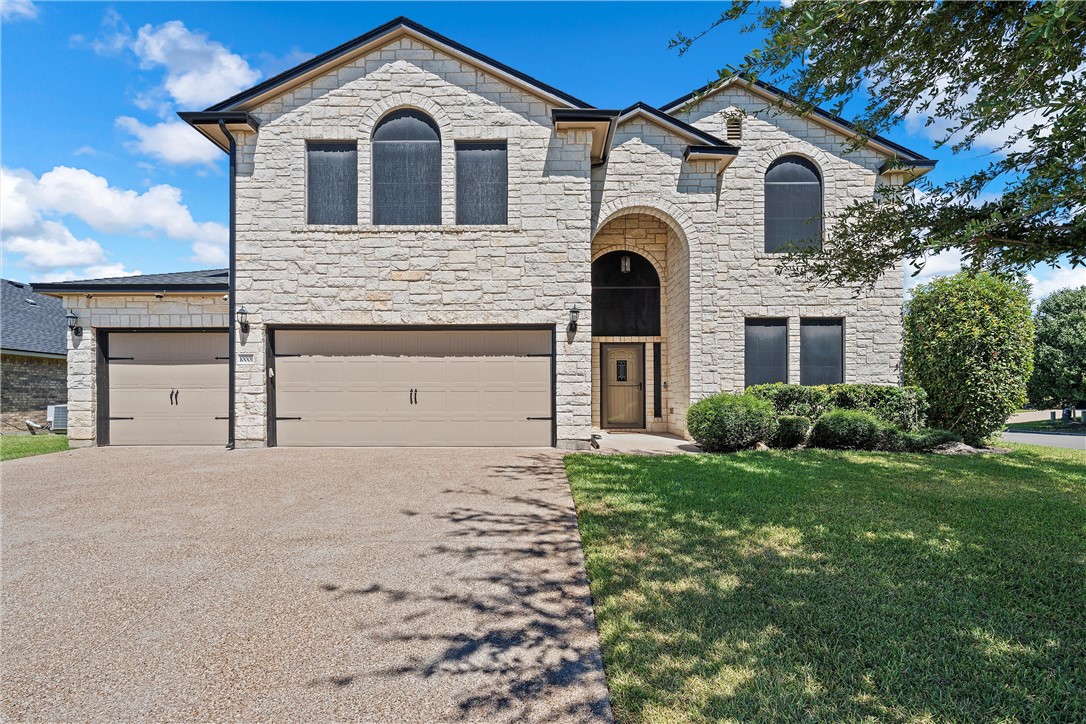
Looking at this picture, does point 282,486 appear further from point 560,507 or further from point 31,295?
point 31,295

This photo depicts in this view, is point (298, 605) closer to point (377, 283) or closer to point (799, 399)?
point (377, 283)

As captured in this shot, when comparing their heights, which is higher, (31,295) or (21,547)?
(31,295)

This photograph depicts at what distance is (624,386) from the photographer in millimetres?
13312

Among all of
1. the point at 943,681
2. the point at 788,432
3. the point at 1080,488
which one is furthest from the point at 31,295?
the point at 1080,488

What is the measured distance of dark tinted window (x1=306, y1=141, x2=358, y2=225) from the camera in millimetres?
9812

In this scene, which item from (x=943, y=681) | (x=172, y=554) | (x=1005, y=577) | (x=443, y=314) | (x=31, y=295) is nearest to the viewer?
(x=943, y=681)

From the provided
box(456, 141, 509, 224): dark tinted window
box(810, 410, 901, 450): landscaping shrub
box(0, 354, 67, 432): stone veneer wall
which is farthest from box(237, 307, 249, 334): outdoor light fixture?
box(810, 410, 901, 450): landscaping shrub

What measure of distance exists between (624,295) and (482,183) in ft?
16.3

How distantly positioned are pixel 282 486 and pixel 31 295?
61.2 feet

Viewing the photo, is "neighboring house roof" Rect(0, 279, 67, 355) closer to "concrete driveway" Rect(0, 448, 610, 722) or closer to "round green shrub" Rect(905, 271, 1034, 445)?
"concrete driveway" Rect(0, 448, 610, 722)

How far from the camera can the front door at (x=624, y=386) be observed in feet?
43.5

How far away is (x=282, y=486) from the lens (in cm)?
677

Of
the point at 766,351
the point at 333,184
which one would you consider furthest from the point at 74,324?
the point at 766,351

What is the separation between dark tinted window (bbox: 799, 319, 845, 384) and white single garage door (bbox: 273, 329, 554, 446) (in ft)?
20.5
